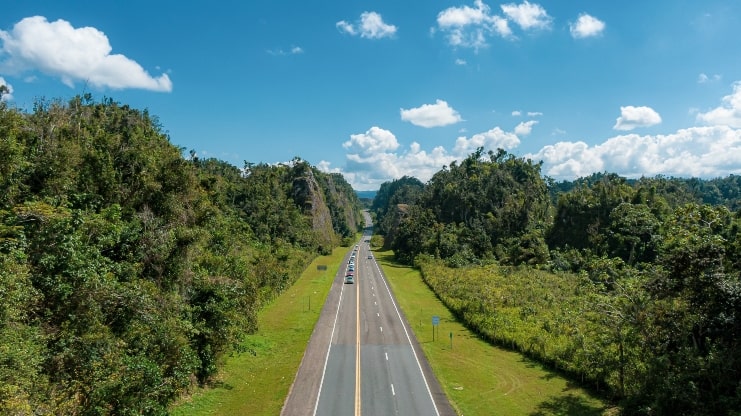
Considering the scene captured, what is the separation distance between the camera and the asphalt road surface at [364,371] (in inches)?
928

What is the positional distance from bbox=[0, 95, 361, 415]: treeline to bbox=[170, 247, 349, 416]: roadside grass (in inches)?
50.7

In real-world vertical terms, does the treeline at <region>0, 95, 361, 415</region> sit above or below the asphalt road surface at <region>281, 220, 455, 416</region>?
above

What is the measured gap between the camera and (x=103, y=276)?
20.2 meters

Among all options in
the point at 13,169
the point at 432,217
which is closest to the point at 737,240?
the point at 13,169

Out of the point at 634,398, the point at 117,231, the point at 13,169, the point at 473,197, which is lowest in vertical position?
the point at 634,398

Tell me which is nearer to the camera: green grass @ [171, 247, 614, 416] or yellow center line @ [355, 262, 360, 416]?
green grass @ [171, 247, 614, 416]

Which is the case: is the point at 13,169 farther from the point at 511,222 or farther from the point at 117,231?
the point at 511,222

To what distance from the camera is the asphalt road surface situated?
2358 centimetres

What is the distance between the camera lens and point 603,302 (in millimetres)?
24156

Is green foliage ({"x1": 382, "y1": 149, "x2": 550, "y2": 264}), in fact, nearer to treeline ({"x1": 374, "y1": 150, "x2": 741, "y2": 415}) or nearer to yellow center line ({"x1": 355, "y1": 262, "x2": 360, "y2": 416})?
treeline ({"x1": 374, "y1": 150, "x2": 741, "y2": 415})

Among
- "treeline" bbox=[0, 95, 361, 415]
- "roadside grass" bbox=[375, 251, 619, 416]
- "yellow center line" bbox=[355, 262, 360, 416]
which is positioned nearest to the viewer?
"treeline" bbox=[0, 95, 361, 415]

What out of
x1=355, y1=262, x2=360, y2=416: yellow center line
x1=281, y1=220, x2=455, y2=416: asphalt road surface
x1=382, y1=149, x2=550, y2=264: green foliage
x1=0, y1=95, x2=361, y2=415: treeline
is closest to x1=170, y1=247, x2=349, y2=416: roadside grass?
x1=281, y1=220, x2=455, y2=416: asphalt road surface

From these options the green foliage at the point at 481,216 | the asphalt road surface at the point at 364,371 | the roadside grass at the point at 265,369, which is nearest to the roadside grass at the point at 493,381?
the asphalt road surface at the point at 364,371

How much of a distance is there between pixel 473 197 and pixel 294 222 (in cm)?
4516
